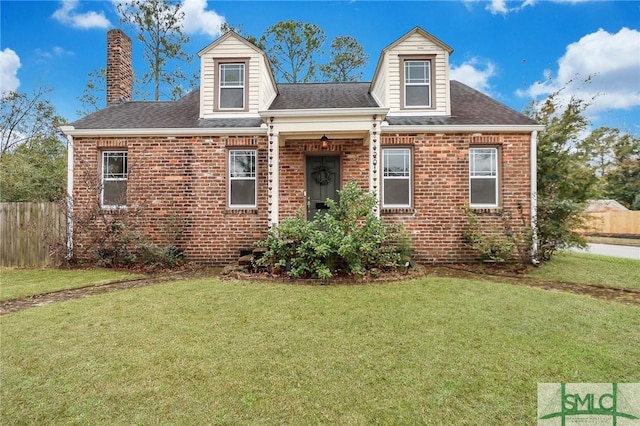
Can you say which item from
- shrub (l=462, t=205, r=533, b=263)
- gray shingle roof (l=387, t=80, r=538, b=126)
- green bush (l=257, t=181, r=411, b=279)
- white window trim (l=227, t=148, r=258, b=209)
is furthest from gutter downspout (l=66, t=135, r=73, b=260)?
shrub (l=462, t=205, r=533, b=263)

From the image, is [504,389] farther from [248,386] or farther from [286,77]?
[286,77]

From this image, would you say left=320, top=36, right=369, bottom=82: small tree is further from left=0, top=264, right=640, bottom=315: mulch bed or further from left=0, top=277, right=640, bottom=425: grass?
left=0, top=277, right=640, bottom=425: grass

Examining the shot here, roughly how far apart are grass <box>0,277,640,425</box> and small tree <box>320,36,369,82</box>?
58.9ft

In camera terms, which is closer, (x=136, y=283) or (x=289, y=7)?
(x=136, y=283)

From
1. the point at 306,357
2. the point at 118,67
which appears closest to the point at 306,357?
the point at 306,357

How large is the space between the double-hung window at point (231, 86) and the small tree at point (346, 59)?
12.3 metres

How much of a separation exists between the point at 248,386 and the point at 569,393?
8.31 ft

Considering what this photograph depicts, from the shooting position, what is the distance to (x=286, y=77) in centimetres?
1909

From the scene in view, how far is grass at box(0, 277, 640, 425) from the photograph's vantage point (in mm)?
2201

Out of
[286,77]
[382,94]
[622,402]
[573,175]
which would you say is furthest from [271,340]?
[286,77]

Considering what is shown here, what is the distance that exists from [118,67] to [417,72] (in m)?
9.32

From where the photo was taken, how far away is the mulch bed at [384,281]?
4978 millimetres

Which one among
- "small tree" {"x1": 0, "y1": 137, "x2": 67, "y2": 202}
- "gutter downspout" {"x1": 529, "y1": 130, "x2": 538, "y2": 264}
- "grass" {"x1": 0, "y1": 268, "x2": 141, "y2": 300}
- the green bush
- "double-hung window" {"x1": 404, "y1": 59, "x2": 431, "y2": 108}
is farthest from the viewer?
"small tree" {"x1": 0, "y1": 137, "x2": 67, "y2": 202}

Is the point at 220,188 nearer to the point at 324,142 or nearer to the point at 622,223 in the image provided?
the point at 324,142
